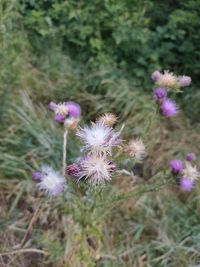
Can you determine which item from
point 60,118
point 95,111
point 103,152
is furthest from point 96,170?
point 95,111

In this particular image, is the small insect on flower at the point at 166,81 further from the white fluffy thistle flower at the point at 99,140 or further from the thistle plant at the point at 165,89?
the white fluffy thistle flower at the point at 99,140

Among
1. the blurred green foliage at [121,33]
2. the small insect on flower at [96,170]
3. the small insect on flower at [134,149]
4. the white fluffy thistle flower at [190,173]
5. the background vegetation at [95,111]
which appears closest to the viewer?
the small insect on flower at [96,170]

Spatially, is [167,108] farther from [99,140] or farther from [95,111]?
[95,111]

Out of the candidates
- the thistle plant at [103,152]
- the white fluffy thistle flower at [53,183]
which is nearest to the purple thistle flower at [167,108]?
the thistle plant at [103,152]

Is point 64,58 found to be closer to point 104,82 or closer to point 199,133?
point 104,82

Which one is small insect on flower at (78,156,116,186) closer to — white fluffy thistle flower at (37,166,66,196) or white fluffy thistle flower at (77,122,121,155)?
white fluffy thistle flower at (77,122,121,155)

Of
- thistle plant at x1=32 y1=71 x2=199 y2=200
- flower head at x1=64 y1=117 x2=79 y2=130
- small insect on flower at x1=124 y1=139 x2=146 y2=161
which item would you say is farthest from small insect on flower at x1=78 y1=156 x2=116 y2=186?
flower head at x1=64 y1=117 x2=79 y2=130
